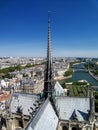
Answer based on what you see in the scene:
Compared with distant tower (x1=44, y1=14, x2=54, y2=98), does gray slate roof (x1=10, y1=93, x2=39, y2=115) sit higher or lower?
lower

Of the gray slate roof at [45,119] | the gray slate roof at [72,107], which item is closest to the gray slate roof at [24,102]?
the gray slate roof at [72,107]

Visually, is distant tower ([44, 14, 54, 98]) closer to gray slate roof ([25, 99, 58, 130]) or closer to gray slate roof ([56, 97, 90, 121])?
gray slate roof ([25, 99, 58, 130])

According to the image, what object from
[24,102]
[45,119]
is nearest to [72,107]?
[45,119]

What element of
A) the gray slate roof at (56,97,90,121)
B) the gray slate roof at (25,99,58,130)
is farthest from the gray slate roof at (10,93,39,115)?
the gray slate roof at (25,99,58,130)

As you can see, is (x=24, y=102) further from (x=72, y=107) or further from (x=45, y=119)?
(x=45, y=119)

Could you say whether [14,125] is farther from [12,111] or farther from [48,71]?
[48,71]

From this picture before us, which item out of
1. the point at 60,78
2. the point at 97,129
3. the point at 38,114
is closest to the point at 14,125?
the point at 38,114

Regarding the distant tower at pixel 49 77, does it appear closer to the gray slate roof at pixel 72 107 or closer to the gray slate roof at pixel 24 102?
the gray slate roof at pixel 72 107
